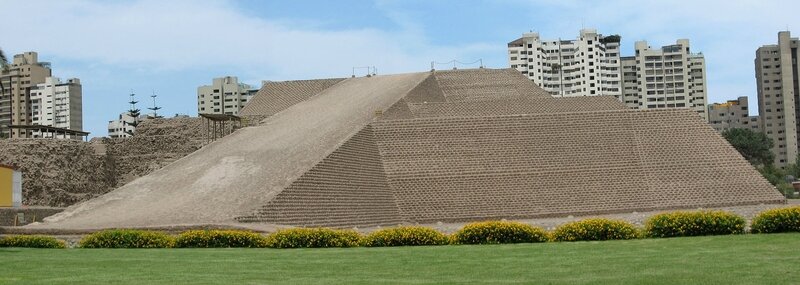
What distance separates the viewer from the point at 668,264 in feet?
36.0

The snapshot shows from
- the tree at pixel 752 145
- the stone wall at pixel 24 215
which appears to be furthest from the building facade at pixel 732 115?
the stone wall at pixel 24 215

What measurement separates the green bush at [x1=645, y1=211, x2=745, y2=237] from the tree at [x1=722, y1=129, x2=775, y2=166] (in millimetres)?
49204

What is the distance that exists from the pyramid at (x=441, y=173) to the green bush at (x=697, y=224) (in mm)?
9265

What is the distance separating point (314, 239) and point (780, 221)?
25.3 feet

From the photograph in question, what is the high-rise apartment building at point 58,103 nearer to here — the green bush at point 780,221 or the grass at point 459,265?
the grass at point 459,265

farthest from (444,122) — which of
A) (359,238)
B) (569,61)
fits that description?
(569,61)

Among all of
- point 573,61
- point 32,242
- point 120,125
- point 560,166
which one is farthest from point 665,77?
point 32,242

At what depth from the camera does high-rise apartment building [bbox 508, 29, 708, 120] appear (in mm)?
76500

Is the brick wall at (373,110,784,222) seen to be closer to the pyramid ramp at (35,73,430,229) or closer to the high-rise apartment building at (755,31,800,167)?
the pyramid ramp at (35,73,430,229)

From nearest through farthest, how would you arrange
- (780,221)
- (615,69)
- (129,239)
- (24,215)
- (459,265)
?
(459,265)
(780,221)
(129,239)
(24,215)
(615,69)

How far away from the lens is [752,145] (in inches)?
2485

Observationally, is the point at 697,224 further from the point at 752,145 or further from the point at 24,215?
the point at 752,145

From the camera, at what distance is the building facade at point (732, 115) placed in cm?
8188

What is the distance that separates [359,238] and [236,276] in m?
6.32
